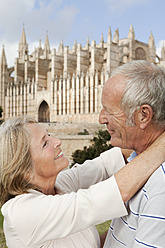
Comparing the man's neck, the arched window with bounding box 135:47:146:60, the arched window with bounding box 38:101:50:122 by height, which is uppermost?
the arched window with bounding box 135:47:146:60

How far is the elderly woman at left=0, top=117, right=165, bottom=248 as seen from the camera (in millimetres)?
1107

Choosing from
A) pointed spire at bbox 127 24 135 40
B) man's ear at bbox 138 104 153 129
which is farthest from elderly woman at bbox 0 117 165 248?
pointed spire at bbox 127 24 135 40

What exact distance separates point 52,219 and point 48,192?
363mm

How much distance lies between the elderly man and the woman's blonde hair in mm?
399

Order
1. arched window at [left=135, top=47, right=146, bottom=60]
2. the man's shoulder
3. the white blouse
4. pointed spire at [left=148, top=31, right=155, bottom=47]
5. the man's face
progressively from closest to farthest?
the man's shoulder → the white blouse → the man's face → arched window at [left=135, top=47, right=146, bottom=60] → pointed spire at [left=148, top=31, right=155, bottom=47]

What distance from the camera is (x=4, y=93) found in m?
34.3

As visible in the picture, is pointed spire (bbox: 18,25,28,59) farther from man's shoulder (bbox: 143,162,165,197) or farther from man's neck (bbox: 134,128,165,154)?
man's shoulder (bbox: 143,162,165,197)

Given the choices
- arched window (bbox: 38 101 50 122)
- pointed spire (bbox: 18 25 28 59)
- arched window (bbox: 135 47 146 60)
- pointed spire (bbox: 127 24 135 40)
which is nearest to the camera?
pointed spire (bbox: 127 24 135 40)

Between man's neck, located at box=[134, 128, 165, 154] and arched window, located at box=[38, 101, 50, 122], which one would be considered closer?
man's neck, located at box=[134, 128, 165, 154]

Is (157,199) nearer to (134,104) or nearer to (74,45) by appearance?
(134,104)

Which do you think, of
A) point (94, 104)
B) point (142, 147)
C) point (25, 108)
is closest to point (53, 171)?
point (142, 147)

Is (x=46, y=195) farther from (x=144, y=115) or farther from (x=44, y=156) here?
(x=144, y=115)

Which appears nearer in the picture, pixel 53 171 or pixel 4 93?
pixel 53 171

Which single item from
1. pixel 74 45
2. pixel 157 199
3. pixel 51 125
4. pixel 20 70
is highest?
pixel 74 45
